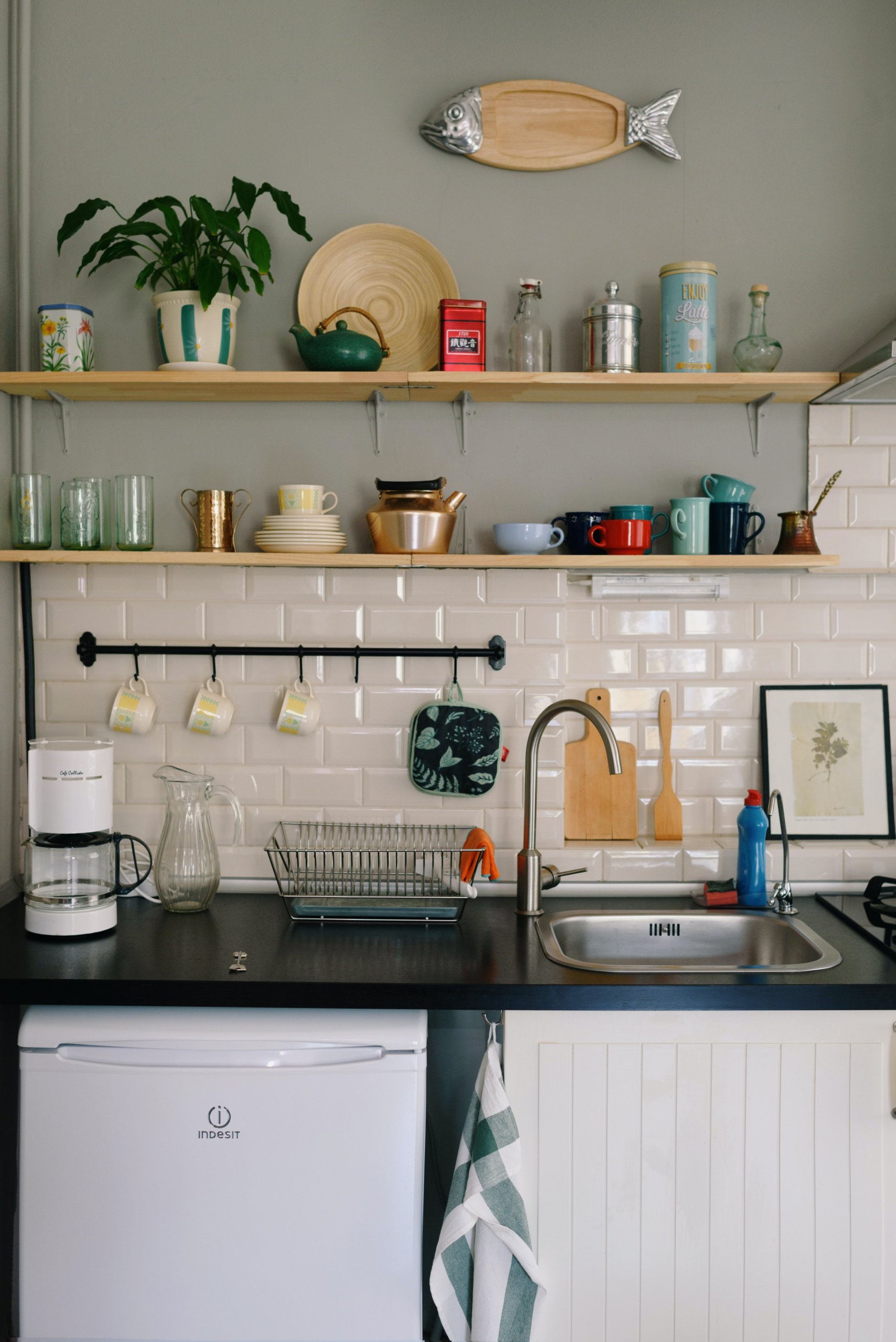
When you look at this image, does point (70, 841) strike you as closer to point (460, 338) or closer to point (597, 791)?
point (597, 791)

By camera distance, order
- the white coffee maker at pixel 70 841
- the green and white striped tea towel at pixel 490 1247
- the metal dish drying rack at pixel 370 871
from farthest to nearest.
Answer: the metal dish drying rack at pixel 370 871 → the white coffee maker at pixel 70 841 → the green and white striped tea towel at pixel 490 1247

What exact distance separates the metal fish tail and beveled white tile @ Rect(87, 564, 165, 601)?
1.38 metres

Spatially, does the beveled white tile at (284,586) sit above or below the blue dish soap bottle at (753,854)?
above

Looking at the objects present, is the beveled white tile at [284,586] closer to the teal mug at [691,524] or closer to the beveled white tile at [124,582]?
the beveled white tile at [124,582]

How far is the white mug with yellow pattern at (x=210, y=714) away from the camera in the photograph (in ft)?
7.39

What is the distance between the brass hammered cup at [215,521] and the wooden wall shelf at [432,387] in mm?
222

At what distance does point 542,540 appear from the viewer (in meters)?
2.15

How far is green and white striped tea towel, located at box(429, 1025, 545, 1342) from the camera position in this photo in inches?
67.3

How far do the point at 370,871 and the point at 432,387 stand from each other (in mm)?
1006

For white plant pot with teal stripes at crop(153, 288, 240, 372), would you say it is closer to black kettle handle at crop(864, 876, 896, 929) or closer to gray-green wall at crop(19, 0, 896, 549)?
gray-green wall at crop(19, 0, 896, 549)

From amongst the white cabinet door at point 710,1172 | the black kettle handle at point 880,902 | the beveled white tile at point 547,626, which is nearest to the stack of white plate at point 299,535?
the beveled white tile at point 547,626

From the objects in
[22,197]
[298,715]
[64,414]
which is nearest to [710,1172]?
[298,715]

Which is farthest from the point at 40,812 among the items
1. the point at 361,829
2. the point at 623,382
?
the point at 623,382

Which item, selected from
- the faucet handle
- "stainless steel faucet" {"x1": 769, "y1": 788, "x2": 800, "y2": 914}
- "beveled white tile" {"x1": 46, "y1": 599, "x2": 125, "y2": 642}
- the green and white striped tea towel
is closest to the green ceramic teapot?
"beveled white tile" {"x1": 46, "y1": 599, "x2": 125, "y2": 642}
